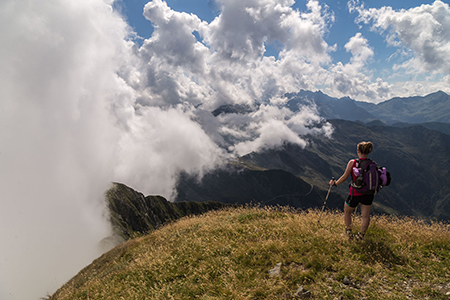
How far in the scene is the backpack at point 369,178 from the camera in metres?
7.99

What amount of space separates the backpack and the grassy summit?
182cm

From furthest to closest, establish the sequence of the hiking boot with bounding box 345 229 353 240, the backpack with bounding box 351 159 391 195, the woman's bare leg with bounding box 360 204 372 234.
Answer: the hiking boot with bounding box 345 229 353 240 < the woman's bare leg with bounding box 360 204 372 234 < the backpack with bounding box 351 159 391 195

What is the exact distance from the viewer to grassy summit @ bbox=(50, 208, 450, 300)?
612cm

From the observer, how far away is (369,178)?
8.03m

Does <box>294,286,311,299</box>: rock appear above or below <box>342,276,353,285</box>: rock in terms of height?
above

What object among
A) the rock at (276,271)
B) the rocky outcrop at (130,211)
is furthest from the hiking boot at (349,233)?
the rocky outcrop at (130,211)

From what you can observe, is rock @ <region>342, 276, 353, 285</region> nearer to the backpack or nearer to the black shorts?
the black shorts

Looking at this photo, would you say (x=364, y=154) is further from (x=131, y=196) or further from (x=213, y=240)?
(x=131, y=196)

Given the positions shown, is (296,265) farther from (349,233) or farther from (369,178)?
(369,178)

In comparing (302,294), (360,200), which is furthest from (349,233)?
(302,294)

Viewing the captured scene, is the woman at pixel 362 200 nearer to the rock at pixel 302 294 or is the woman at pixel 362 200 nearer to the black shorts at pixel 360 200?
the black shorts at pixel 360 200

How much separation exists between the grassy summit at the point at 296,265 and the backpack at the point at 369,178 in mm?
1815

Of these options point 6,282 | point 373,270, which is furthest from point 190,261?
point 6,282

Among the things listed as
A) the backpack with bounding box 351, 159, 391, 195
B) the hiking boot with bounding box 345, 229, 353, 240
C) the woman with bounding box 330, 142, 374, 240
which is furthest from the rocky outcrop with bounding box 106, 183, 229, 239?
the backpack with bounding box 351, 159, 391, 195
